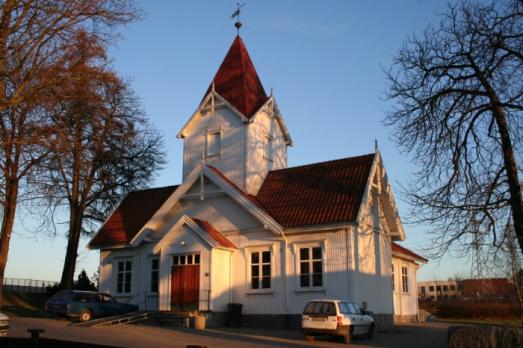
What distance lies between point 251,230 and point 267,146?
6412mm

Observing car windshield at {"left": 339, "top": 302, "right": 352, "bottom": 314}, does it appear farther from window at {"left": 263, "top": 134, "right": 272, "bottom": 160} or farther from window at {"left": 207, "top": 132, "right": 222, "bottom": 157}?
window at {"left": 207, "top": 132, "right": 222, "bottom": 157}

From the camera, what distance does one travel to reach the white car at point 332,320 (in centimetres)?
1945

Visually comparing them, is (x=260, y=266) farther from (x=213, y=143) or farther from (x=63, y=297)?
(x=63, y=297)

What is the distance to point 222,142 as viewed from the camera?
1196 inches

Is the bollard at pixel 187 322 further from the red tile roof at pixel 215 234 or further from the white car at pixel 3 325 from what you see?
the white car at pixel 3 325

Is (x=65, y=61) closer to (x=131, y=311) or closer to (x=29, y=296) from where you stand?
(x=131, y=311)

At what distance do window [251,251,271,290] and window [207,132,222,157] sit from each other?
679cm

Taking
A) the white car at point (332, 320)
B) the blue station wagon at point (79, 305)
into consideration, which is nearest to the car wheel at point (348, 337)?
the white car at point (332, 320)

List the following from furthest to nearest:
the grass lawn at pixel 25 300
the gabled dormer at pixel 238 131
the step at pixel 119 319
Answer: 1. the grass lawn at pixel 25 300
2. the gabled dormer at pixel 238 131
3. the step at pixel 119 319

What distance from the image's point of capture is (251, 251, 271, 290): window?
2583 cm

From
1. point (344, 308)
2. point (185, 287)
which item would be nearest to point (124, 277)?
point (185, 287)

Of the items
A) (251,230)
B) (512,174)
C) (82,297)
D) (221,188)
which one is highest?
(221,188)

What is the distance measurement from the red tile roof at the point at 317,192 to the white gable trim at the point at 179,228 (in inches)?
122

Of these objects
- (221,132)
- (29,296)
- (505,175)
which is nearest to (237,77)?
(221,132)
